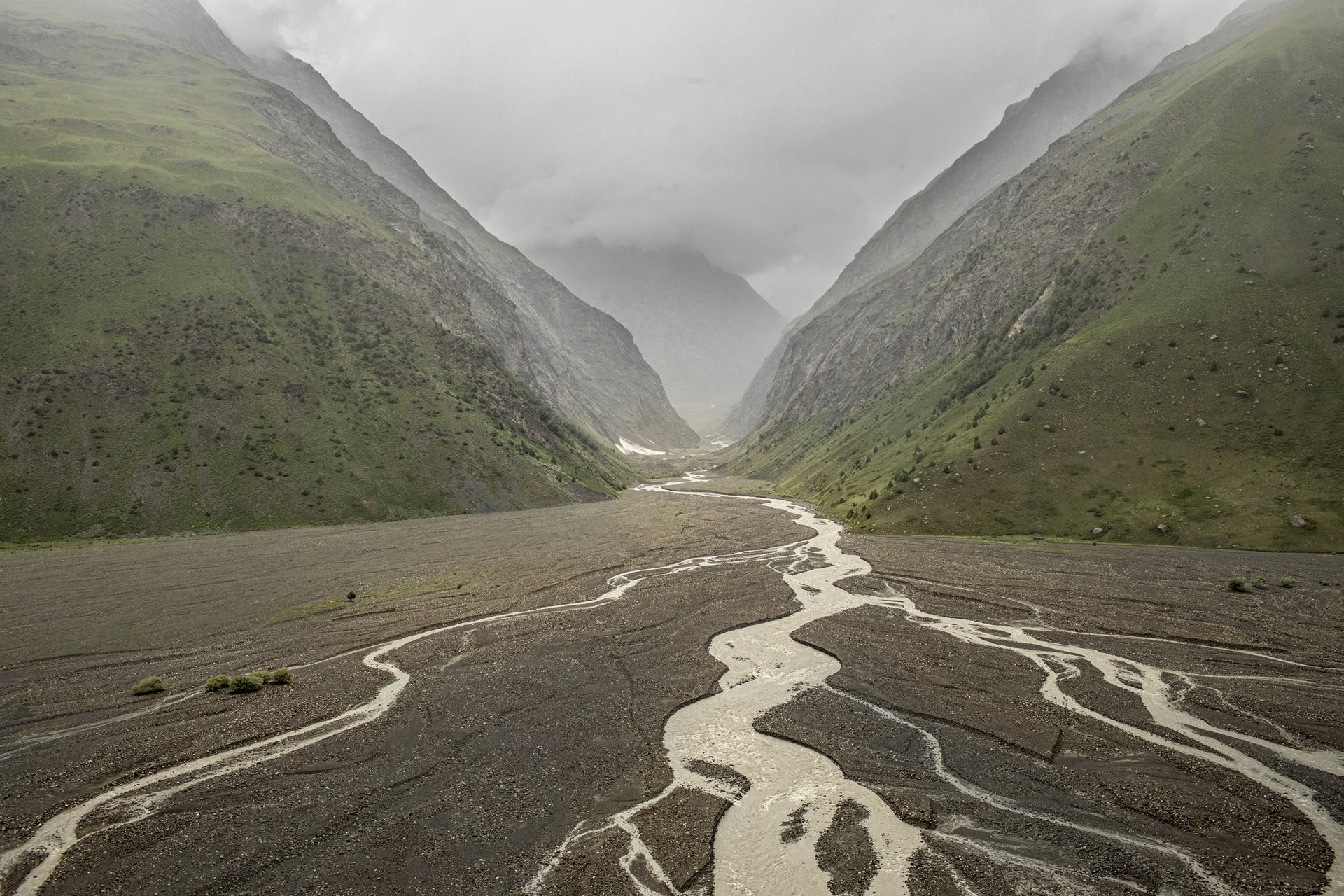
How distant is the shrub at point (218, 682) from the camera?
2945 centimetres

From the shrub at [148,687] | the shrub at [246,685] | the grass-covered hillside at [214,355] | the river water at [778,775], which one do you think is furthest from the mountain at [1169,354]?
the grass-covered hillside at [214,355]

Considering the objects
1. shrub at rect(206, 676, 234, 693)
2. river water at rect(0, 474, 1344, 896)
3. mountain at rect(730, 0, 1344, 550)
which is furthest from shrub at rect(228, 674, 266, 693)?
mountain at rect(730, 0, 1344, 550)

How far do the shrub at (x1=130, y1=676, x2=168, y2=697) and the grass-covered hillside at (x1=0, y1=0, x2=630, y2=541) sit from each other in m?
71.8

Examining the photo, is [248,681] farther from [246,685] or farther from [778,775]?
[778,775]

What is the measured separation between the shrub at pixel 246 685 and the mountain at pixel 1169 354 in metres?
73.6

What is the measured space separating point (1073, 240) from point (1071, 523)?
3662 inches

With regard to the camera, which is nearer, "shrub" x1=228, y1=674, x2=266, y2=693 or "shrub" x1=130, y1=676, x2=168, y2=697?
"shrub" x1=130, y1=676, x2=168, y2=697

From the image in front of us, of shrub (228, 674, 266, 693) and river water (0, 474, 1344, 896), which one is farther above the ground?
shrub (228, 674, 266, 693)

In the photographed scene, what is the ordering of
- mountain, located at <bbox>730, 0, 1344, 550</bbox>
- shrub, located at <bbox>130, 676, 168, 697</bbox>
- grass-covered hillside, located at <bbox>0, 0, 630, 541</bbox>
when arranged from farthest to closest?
grass-covered hillside, located at <bbox>0, 0, 630, 541</bbox>
mountain, located at <bbox>730, 0, 1344, 550</bbox>
shrub, located at <bbox>130, 676, 168, 697</bbox>

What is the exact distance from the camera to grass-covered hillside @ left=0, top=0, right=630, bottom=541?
91875mm

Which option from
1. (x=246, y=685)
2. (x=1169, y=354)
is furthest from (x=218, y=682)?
(x=1169, y=354)

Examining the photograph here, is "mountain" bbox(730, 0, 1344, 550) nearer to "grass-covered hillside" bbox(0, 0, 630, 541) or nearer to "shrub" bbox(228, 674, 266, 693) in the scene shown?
"shrub" bbox(228, 674, 266, 693)

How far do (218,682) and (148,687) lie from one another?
277cm

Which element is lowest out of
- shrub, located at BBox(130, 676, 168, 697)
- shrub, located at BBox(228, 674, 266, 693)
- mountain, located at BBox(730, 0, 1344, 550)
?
shrub, located at BBox(228, 674, 266, 693)
